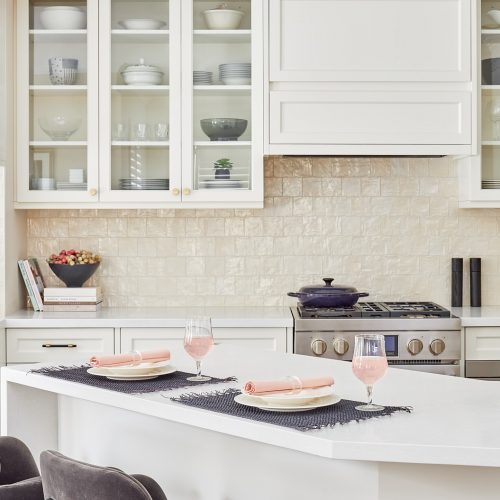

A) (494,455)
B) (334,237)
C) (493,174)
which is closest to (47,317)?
(334,237)

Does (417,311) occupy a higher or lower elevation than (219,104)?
lower

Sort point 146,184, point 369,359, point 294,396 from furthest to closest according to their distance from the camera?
point 146,184
point 294,396
point 369,359

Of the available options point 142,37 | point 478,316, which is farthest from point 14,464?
point 142,37

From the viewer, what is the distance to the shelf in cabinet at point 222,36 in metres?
4.52

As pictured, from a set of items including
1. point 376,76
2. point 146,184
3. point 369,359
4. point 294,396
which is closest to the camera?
point 369,359

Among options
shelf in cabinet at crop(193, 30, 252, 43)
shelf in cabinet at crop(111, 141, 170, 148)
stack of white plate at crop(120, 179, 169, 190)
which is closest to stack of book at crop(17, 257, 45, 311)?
stack of white plate at crop(120, 179, 169, 190)

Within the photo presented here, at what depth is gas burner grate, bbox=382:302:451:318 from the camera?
4.25 m

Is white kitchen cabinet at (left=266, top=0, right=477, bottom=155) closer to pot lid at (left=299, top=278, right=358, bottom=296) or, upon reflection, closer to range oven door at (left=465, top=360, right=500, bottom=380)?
pot lid at (left=299, top=278, right=358, bottom=296)

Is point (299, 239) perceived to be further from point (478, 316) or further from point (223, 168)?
point (478, 316)

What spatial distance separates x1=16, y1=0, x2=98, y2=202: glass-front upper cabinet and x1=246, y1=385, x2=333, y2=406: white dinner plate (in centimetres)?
259

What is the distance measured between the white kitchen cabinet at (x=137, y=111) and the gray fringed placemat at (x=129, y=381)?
1.96m

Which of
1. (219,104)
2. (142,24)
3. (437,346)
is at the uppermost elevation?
(142,24)

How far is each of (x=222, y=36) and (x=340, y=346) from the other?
167 centimetres

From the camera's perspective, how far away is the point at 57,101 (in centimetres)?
455
